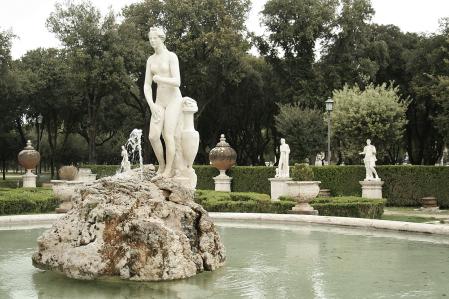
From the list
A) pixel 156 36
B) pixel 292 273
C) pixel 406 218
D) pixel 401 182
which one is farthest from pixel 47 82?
pixel 292 273

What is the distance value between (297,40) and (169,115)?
29929 millimetres

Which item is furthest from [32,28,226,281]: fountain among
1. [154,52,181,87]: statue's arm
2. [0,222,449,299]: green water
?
[154,52,181,87]: statue's arm

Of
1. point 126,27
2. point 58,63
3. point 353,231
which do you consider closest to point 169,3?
point 126,27

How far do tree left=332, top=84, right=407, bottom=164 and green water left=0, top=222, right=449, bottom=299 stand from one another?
21.8 m

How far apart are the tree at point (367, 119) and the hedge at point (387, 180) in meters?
7.05

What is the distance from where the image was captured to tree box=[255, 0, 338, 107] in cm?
4053

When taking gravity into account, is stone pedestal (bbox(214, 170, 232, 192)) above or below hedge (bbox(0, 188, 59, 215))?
above

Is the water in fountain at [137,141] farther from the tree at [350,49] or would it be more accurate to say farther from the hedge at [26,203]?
the tree at [350,49]

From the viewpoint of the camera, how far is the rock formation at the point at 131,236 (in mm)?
7430

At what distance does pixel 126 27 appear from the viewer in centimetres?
3919

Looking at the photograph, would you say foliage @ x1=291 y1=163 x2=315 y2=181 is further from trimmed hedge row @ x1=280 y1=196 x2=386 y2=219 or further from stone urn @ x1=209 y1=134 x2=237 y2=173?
stone urn @ x1=209 y1=134 x2=237 y2=173

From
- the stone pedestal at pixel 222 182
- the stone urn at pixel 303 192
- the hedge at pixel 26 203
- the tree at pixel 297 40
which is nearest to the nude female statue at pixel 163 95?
the stone urn at pixel 303 192

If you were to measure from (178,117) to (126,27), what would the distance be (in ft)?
88.9

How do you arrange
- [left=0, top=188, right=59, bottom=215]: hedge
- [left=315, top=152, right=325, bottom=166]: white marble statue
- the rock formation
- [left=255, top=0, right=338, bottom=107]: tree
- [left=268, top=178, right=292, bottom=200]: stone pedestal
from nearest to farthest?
the rock formation, [left=0, top=188, right=59, bottom=215]: hedge, [left=268, top=178, right=292, bottom=200]: stone pedestal, [left=255, top=0, right=338, bottom=107]: tree, [left=315, top=152, right=325, bottom=166]: white marble statue
